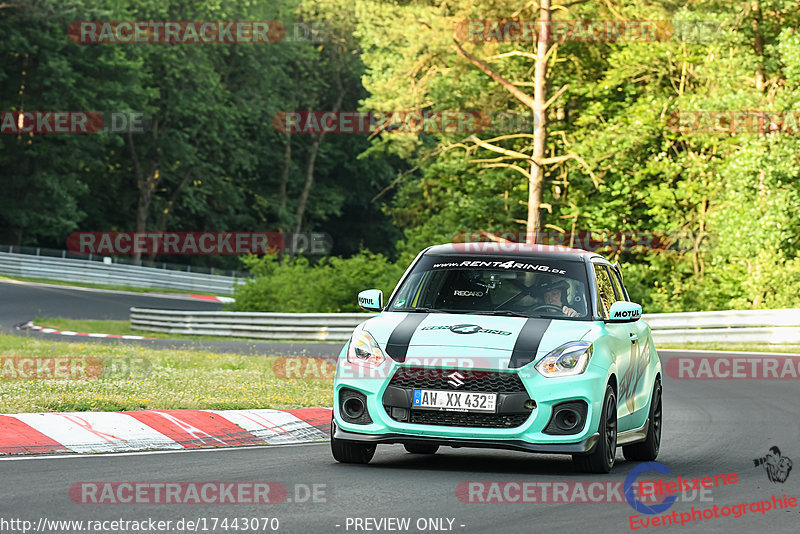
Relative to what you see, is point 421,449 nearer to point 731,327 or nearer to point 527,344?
point 527,344

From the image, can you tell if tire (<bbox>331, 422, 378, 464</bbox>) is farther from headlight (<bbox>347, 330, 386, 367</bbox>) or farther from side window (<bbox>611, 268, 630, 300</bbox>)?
side window (<bbox>611, 268, 630, 300</bbox>)

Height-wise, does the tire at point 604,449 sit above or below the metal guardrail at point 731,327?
above

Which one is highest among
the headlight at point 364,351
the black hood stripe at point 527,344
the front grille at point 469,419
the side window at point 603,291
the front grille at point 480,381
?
the side window at point 603,291

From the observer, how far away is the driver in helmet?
10098 millimetres

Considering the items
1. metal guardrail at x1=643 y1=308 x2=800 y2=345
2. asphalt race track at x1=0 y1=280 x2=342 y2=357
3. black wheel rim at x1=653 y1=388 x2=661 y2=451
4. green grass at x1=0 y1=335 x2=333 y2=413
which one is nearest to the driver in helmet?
black wheel rim at x1=653 y1=388 x2=661 y2=451

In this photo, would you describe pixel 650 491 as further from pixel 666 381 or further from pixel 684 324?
pixel 684 324

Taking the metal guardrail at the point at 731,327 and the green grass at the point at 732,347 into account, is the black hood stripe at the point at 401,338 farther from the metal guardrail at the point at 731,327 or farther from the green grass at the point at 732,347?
the metal guardrail at the point at 731,327

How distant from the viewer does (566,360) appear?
30.0 feet

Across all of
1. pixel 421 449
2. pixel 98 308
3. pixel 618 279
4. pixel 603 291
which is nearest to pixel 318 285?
pixel 98 308

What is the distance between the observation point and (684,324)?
1091 inches

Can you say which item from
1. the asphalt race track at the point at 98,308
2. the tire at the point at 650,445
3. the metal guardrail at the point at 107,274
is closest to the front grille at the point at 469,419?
the tire at the point at 650,445

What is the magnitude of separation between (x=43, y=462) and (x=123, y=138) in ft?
195

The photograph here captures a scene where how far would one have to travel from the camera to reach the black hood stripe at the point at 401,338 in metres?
9.21

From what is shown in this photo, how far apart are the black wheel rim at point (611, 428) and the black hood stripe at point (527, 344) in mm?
732
